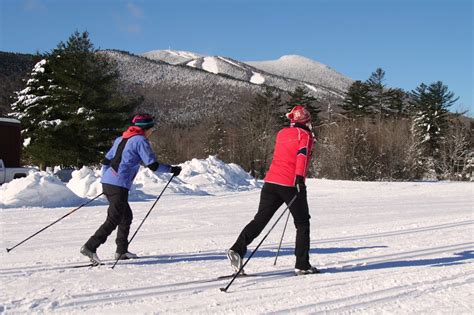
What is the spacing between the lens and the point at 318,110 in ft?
187

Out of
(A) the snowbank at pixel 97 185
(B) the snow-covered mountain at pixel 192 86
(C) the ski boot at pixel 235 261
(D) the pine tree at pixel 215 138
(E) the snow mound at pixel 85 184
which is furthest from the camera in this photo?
(B) the snow-covered mountain at pixel 192 86

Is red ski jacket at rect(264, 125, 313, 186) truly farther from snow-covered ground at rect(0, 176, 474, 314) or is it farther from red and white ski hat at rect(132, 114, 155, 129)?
red and white ski hat at rect(132, 114, 155, 129)

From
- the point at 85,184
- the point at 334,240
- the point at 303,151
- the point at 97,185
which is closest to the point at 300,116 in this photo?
the point at 303,151

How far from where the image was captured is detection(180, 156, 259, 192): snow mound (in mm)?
19419

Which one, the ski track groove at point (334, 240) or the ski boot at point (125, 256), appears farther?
the ski boot at point (125, 256)

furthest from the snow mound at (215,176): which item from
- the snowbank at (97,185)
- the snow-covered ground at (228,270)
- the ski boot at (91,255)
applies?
the ski boot at (91,255)

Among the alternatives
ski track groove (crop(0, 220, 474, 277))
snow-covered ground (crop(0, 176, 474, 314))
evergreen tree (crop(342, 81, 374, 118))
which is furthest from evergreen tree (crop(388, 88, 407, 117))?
ski track groove (crop(0, 220, 474, 277))

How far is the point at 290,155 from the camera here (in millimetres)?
5102

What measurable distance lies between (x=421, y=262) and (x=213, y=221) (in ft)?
15.8

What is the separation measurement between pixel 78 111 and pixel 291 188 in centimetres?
2823

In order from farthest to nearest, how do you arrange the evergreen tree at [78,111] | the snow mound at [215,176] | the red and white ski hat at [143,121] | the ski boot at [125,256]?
the evergreen tree at [78,111], the snow mound at [215,176], the ski boot at [125,256], the red and white ski hat at [143,121]

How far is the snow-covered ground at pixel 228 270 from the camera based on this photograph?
3.91 metres

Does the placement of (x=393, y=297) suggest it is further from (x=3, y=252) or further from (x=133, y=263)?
(x=3, y=252)

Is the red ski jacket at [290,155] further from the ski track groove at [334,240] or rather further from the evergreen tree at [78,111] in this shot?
the evergreen tree at [78,111]
